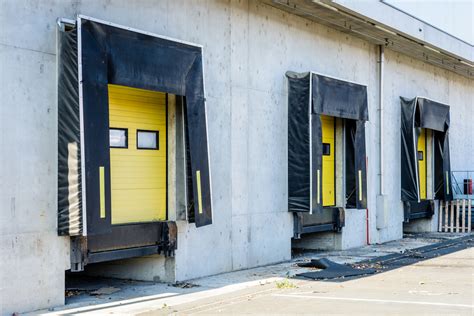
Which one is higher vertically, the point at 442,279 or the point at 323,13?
the point at 323,13

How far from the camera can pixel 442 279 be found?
1367cm

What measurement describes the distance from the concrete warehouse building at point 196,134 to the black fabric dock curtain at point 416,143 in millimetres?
72

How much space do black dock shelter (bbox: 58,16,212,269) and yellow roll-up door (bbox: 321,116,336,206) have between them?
750 cm

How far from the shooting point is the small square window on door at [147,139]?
42.2 ft

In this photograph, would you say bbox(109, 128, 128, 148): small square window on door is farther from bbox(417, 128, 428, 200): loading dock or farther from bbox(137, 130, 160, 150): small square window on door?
bbox(417, 128, 428, 200): loading dock

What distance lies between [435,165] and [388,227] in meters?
4.70

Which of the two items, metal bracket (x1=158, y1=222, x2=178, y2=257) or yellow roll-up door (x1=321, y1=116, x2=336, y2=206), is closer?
metal bracket (x1=158, y1=222, x2=178, y2=257)

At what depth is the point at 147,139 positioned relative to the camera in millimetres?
13047

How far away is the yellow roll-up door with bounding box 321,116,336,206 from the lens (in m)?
19.2

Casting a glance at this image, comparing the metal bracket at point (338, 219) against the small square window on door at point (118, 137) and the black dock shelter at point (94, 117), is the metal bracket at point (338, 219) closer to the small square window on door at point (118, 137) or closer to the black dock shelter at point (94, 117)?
the black dock shelter at point (94, 117)


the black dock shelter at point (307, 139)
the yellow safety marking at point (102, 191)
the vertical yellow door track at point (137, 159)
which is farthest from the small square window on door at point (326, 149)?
the yellow safety marking at point (102, 191)

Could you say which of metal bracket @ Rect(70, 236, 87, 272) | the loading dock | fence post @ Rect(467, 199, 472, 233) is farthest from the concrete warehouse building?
fence post @ Rect(467, 199, 472, 233)

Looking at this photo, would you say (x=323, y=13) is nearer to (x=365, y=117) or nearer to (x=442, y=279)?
(x=365, y=117)

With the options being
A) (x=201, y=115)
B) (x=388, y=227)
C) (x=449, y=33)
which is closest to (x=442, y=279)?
(x=201, y=115)
